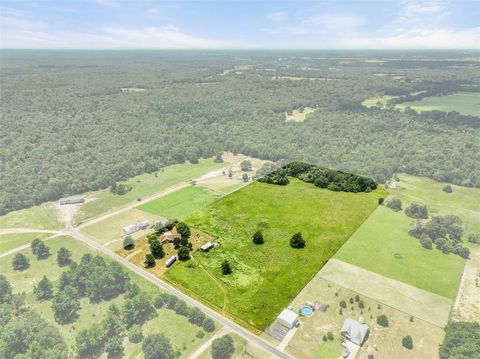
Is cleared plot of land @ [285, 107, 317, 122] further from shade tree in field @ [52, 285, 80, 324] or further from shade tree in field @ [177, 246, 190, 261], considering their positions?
shade tree in field @ [52, 285, 80, 324]

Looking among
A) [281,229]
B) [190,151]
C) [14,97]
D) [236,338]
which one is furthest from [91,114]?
[236,338]

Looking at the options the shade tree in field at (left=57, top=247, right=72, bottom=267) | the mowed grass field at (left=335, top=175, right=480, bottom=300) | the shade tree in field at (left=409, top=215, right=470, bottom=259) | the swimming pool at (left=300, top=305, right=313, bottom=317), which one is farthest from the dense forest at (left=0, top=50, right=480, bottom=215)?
the swimming pool at (left=300, top=305, right=313, bottom=317)

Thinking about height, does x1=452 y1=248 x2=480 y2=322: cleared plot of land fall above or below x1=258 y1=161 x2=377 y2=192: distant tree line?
below

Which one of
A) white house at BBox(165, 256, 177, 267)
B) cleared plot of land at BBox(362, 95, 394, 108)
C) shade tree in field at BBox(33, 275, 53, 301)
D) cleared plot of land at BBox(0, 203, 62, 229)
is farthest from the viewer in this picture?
cleared plot of land at BBox(362, 95, 394, 108)

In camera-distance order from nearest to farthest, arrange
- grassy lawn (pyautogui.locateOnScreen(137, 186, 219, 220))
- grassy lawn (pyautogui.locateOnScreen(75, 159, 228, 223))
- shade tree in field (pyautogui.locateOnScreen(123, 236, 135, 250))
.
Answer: shade tree in field (pyautogui.locateOnScreen(123, 236, 135, 250))
grassy lawn (pyautogui.locateOnScreen(137, 186, 219, 220))
grassy lawn (pyautogui.locateOnScreen(75, 159, 228, 223))

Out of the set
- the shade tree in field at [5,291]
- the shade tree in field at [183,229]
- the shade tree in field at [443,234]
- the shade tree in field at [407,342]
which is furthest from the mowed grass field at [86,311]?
the shade tree in field at [443,234]

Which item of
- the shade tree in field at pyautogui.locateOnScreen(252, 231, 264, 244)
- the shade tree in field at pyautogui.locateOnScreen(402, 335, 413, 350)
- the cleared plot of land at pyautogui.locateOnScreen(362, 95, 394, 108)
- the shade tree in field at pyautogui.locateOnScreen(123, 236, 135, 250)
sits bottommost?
the shade tree in field at pyautogui.locateOnScreen(123, 236, 135, 250)
